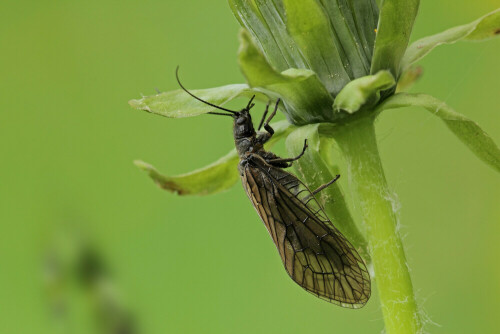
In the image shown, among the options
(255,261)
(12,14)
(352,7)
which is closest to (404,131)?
(255,261)

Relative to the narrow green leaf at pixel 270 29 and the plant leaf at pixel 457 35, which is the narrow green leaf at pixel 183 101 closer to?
the narrow green leaf at pixel 270 29

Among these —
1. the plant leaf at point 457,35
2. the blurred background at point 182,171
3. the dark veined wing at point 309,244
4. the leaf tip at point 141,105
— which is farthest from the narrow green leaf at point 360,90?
the blurred background at point 182,171

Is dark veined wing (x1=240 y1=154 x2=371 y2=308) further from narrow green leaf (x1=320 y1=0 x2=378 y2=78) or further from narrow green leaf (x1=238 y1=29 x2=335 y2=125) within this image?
narrow green leaf (x1=320 y1=0 x2=378 y2=78)

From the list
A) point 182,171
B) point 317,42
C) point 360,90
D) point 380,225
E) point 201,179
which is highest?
point 182,171

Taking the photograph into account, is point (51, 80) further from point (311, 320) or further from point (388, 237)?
point (388, 237)

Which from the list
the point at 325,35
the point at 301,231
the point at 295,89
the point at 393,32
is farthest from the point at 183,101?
the point at 301,231

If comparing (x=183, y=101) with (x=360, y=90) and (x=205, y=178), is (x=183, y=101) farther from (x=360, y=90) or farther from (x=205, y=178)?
(x=360, y=90)

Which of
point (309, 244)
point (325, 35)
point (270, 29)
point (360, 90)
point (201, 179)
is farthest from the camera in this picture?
point (309, 244)
